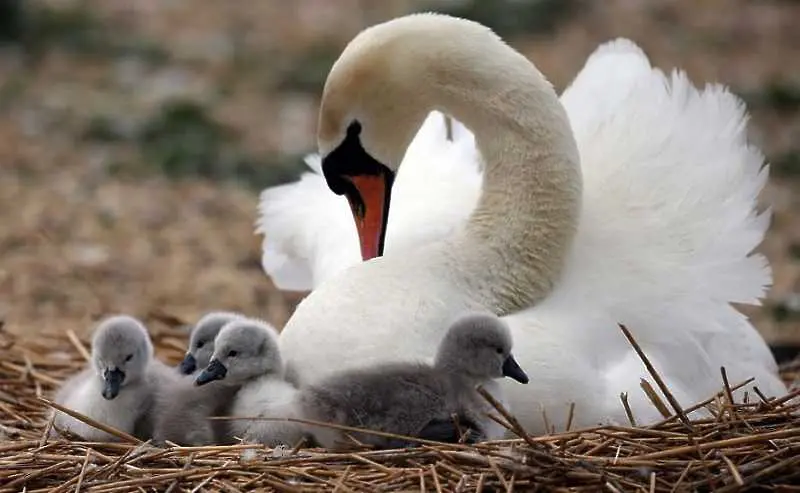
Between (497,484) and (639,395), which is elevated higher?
(639,395)

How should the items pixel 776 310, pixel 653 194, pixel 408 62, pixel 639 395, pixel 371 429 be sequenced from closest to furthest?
pixel 371 429, pixel 639 395, pixel 408 62, pixel 653 194, pixel 776 310

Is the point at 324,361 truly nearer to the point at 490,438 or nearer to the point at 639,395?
the point at 490,438

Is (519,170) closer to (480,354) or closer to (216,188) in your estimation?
(480,354)

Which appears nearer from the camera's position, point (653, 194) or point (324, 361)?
point (324, 361)

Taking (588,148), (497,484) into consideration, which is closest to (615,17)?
(588,148)

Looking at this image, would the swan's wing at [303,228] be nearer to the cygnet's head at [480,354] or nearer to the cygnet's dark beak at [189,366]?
the cygnet's dark beak at [189,366]

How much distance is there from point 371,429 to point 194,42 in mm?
10670

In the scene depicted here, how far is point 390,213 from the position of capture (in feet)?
21.0

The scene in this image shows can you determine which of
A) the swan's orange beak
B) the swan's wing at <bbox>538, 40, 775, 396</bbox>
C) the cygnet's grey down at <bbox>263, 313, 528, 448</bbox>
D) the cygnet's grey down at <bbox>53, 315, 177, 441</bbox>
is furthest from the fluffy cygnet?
the swan's wing at <bbox>538, 40, 775, 396</bbox>

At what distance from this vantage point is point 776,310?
29.2 ft

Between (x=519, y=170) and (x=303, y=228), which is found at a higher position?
(x=303, y=228)

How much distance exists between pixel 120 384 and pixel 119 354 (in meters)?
0.11

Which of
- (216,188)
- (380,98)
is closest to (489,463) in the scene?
(380,98)

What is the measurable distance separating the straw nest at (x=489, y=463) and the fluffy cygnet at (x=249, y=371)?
27 centimetres
